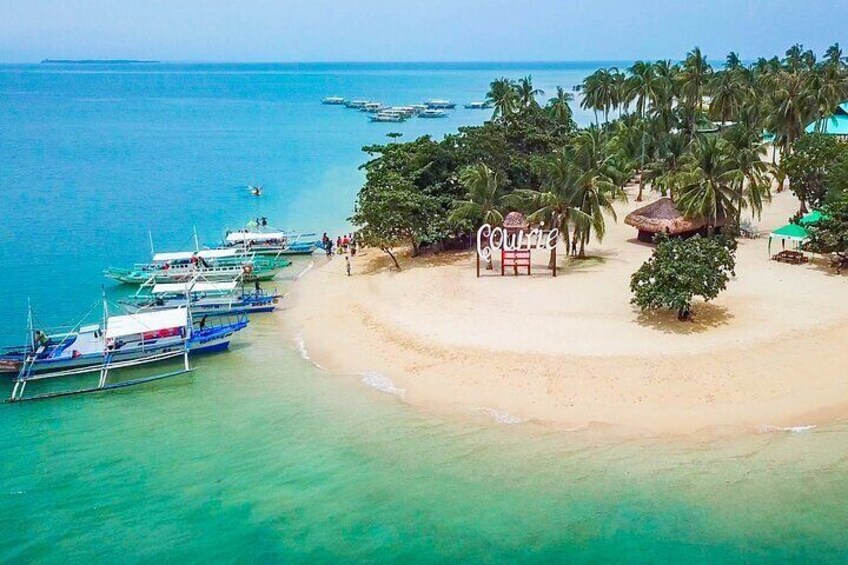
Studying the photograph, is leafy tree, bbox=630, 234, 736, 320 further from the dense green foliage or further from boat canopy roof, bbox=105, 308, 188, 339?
boat canopy roof, bbox=105, 308, 188, 339

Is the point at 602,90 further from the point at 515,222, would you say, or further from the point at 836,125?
the point at 515,222

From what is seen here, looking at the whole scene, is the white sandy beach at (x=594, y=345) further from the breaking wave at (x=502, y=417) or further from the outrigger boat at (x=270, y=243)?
the outrigger boat at (x=270, y=243)

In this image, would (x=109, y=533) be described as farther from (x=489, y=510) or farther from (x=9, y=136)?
(x=9, y=136)

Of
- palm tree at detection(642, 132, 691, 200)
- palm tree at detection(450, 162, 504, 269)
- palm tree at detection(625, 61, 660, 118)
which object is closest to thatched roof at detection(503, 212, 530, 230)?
palm tree at detection(450, 162, 504, 269)

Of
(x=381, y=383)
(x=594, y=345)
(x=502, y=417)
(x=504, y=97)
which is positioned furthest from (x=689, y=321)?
(x=504, y=97)

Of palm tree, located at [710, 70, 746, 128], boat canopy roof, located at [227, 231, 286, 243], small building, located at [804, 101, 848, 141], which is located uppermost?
palm tree, located at [710, 70, 746, 128]
